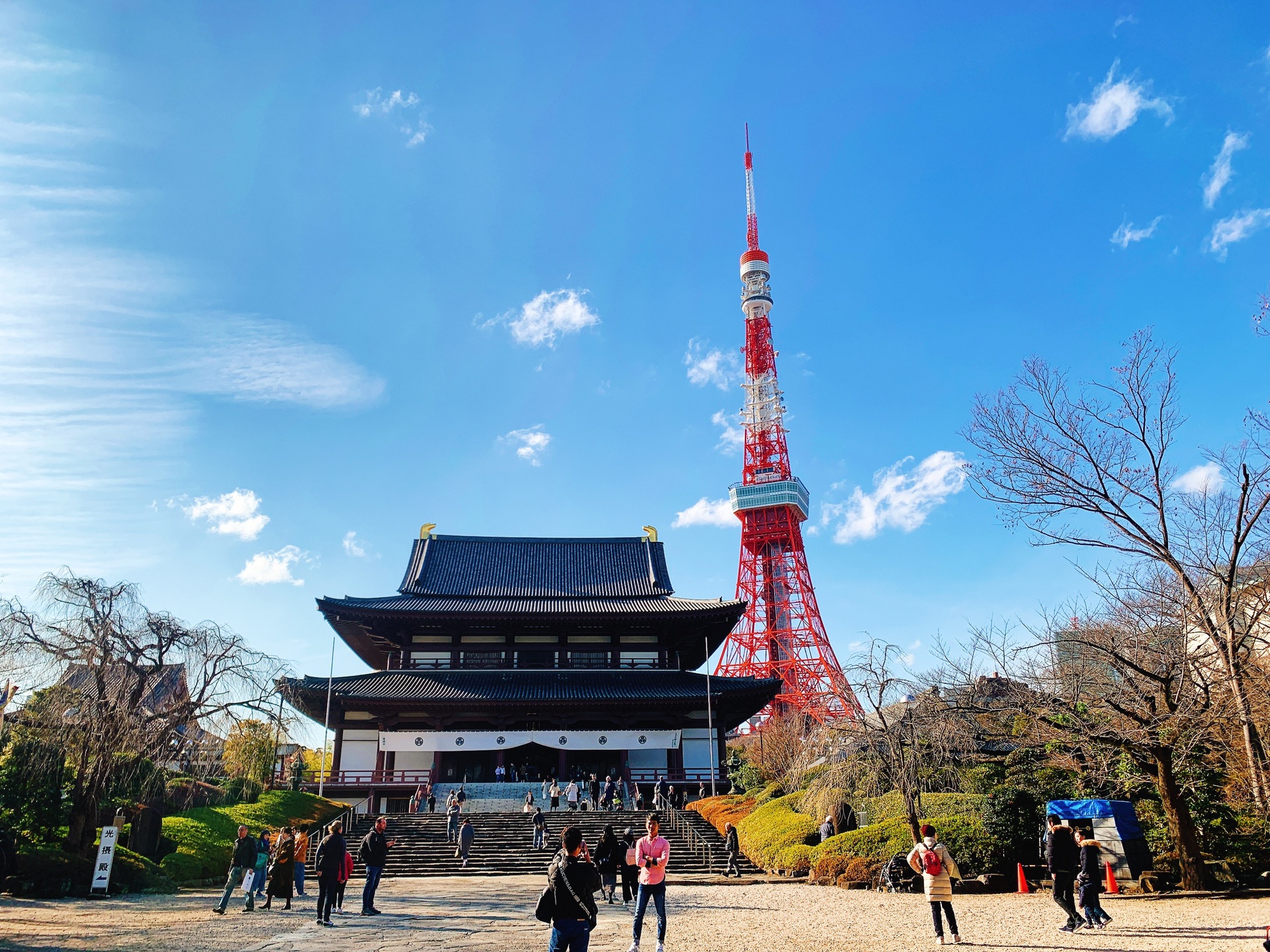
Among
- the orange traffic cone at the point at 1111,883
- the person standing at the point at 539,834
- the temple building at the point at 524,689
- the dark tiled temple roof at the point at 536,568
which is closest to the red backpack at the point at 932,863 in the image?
the orange traffic cone at the point at 1111,883

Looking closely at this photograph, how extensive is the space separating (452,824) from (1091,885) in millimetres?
18014

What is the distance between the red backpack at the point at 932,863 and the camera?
383 inches

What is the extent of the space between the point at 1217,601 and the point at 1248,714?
6.72ft

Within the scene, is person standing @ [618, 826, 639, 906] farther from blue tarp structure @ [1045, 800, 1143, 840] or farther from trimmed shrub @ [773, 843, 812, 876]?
blue tarp structure @ [1045, 800, 1143, 840]

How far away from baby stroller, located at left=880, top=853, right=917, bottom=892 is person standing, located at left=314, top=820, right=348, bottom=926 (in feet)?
31.5

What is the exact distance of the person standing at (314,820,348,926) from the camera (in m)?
12.1

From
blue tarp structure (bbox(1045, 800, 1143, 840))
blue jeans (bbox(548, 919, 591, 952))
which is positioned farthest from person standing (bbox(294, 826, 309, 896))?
blue tarp structure (bbox(1045, 800, 1143, 840))

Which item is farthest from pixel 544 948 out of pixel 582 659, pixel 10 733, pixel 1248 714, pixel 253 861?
pixel 582 659

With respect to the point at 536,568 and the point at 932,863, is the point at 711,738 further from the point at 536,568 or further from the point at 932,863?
the point at 932,863

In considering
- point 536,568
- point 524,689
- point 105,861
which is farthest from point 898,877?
point 536,568

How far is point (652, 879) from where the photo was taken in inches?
363

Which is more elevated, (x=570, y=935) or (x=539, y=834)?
(x=570, y=935)

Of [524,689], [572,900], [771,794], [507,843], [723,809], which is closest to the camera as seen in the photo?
[572,900]

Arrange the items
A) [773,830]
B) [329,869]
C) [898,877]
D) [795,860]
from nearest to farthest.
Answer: [329,869]
[898,877]
[795,860]
[773,830]
